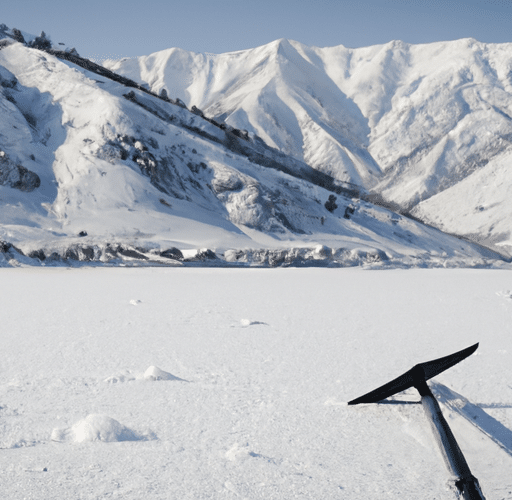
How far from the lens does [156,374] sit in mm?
5617

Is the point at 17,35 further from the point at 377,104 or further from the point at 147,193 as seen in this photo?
the point at 377,104

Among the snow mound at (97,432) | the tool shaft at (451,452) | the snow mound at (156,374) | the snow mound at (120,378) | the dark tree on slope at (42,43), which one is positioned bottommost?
the snow mound at (120,378)

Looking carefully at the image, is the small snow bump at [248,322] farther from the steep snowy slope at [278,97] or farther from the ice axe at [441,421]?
the steep snowy slope at [278,97]

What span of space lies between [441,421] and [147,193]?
26.3m

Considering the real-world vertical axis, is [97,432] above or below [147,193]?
above

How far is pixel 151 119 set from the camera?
110ft

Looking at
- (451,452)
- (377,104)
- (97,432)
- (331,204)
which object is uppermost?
(377,104)

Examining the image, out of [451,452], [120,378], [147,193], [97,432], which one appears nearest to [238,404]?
[97,432]

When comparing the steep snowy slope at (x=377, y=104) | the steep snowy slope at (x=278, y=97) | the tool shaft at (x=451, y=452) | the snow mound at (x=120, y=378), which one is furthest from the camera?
the steep snowy slope at (x=278, y=97)

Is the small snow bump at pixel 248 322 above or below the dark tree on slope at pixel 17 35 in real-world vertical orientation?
below

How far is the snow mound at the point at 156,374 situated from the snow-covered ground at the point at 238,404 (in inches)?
0.6

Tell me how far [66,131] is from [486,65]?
6620cm

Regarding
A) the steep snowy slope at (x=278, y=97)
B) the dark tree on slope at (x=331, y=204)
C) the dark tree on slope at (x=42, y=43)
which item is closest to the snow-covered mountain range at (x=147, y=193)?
the dark tree on slope at (x=331, y=204)

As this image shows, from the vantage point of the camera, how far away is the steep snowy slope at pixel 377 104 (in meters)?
60.5
